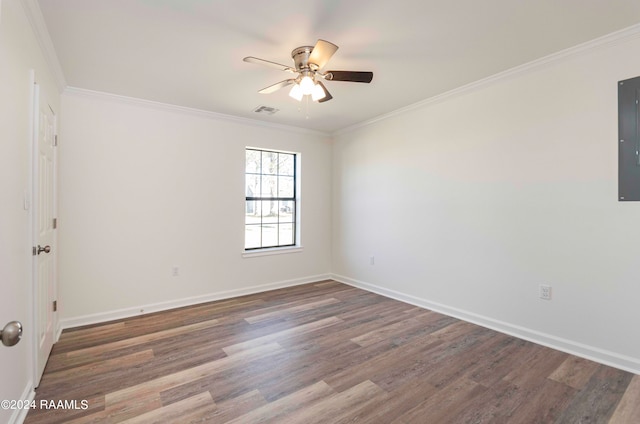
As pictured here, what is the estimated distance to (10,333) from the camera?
2.62 feet

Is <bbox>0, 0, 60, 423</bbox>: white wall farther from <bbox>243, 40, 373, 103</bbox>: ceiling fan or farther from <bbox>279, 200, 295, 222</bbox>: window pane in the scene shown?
<bbox>279, 200, 295, 222</bbox>: window pane

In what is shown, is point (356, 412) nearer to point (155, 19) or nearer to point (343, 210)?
point (155, 19)

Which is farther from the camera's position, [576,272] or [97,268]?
[97,268]

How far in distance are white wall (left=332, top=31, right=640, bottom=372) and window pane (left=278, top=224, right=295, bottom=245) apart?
4.77ft

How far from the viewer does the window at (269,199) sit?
4.57 meters

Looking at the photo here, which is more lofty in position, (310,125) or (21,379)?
(310,125)

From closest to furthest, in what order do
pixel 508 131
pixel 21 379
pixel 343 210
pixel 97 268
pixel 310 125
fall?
pixel 21 379, pixel 508 131, pixel 97 268, pixel 310 125, pixel 343 210

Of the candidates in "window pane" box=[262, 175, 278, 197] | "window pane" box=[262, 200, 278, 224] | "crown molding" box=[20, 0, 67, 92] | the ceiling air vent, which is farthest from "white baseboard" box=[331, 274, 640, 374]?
"crown molding" box=[20, 0, 67, 92]

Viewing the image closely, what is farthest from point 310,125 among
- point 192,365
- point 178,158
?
point 192,365

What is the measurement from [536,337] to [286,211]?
346cm

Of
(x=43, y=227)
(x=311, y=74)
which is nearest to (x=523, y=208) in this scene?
(x=311, y=74)

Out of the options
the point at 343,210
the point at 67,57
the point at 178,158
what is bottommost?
the point at 343,210

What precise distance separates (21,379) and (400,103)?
13.2 feet

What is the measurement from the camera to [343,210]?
5.02 metres
